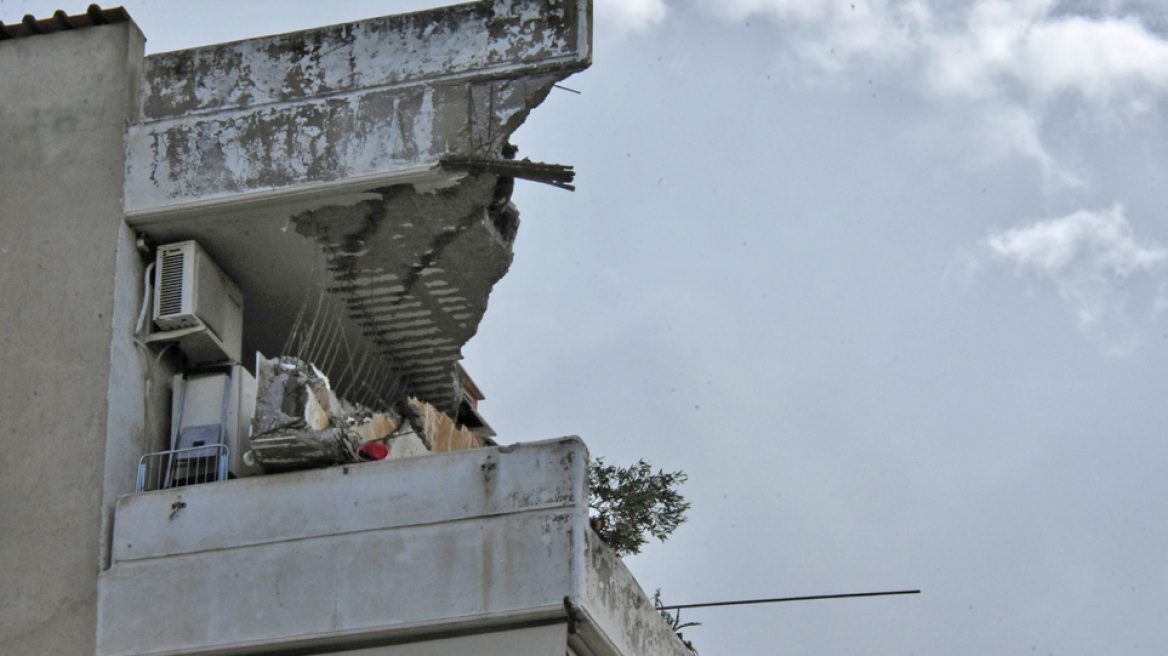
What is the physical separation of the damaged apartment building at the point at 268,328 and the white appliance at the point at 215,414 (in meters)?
0.02

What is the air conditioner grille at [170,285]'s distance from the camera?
10.7 m

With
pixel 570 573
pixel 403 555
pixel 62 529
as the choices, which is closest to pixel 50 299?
pixel 62 529

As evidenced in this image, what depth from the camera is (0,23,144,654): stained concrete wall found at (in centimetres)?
988

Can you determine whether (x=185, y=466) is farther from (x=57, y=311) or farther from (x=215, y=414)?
(x=57, y=311)

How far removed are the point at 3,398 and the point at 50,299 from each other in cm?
70

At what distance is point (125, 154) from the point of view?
35.9ft

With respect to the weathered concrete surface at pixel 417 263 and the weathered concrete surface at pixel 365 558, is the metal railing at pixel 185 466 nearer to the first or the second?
the weathered concrete surface at pixel 365 558

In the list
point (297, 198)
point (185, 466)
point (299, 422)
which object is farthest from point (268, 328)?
point (299, 422)

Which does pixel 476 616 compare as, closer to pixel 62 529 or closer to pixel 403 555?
pixel 403 555

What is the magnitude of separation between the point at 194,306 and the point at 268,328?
1467 millimetres

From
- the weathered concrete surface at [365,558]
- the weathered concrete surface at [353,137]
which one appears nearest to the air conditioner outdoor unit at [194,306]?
the weathered concrete surface at [353,137]

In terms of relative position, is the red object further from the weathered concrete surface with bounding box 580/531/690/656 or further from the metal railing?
the weathered concrete surface with bounding box 580/531/690/656

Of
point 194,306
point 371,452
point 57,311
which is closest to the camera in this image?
point 371,452

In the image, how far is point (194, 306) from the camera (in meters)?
10.7
